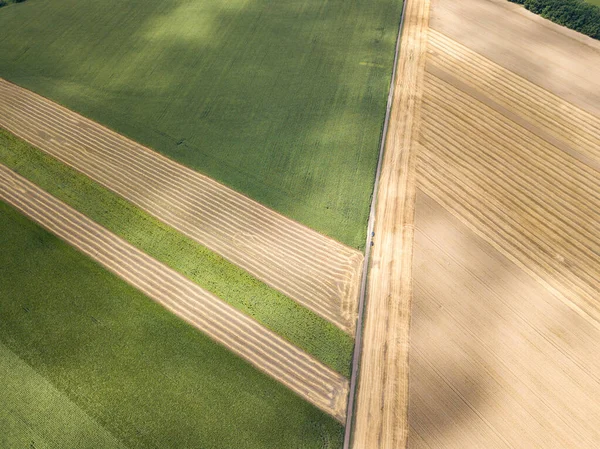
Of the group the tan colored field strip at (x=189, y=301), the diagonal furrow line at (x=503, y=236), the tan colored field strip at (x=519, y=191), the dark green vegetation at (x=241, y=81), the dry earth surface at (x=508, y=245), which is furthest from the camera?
the dark green vegetation at (x=241, y=81)

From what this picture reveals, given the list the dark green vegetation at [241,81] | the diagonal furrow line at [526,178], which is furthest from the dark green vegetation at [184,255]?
the diagonal furrow line at [526,178]

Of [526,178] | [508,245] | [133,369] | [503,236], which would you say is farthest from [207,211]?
[526,178]

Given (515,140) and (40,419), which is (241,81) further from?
(40,419)

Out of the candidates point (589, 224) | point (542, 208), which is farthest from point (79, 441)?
point (589, 224)

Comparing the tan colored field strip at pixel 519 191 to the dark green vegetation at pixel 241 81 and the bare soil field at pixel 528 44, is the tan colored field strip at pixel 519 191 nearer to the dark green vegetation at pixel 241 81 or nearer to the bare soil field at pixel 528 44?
the dark green vegetation at pixel 241 81

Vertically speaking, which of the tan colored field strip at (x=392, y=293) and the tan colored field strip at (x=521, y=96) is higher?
the tan colored field strip at (x=521, y=96)

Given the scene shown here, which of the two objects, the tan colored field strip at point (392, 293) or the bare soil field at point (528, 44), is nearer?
the tan colored field strip at point (392, 293)

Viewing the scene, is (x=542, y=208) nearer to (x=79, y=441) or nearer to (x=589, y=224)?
(x=589, y=224)
